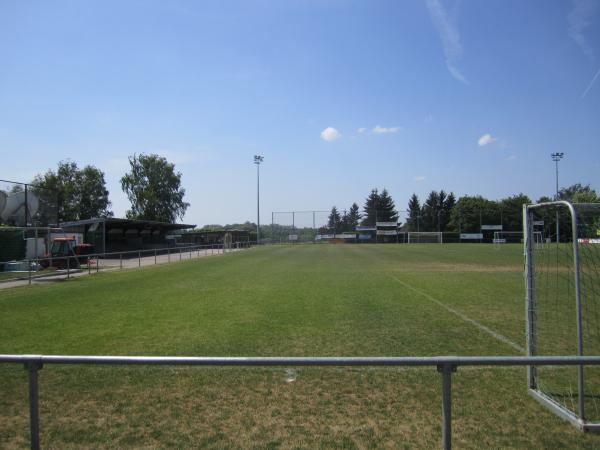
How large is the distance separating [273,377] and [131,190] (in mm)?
83555

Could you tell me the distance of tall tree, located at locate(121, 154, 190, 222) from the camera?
8138 cm

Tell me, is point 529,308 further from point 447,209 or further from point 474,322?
point 447,209

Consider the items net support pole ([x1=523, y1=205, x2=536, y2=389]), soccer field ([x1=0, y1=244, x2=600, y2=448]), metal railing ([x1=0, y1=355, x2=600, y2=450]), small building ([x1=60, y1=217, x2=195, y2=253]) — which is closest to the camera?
metal railing ([x1=0, y1=355, x2=600, y2=450])

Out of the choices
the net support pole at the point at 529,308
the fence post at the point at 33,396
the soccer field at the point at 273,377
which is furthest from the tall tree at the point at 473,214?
the fence post at the point at 33,396

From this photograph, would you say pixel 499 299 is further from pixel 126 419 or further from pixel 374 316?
pixel 126 419

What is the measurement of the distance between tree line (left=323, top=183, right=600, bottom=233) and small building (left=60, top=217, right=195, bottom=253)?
28411mm

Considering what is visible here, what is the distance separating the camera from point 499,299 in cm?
1171

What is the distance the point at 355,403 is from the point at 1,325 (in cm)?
830

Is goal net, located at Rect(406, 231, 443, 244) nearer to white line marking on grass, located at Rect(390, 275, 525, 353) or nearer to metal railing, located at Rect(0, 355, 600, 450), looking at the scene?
white line marking on grass, located at Rect(390, 275, 525, 353)

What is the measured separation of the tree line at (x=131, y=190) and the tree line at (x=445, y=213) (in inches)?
1315

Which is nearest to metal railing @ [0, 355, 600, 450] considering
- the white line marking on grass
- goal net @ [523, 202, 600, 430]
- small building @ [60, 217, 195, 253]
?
goal net @ [523, 202, 600, 430]

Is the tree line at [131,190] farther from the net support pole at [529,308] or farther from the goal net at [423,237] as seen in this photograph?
the net support pole at [529,308]

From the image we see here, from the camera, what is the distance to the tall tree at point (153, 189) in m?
81.4

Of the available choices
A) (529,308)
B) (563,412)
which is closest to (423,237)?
(529,308)
